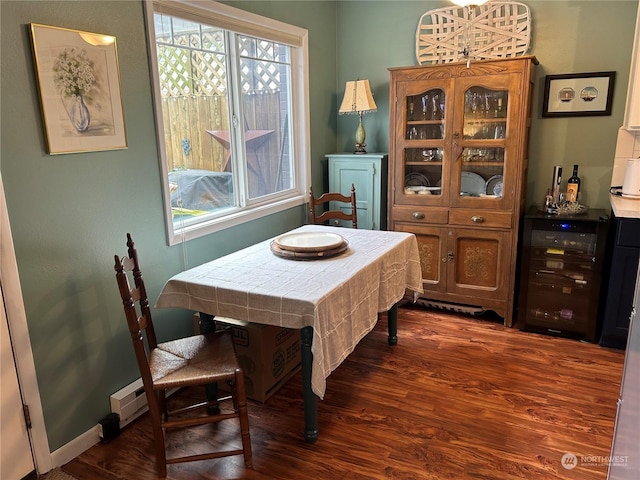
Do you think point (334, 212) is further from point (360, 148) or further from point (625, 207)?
point (625, 207)

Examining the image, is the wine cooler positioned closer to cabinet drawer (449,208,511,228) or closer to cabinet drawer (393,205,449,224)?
cabinet drawer (449,208,511,228)

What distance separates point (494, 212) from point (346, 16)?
2129mm

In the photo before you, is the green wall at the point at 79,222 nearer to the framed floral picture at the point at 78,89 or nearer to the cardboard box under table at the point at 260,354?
the framed floral picture at the point at 78,89

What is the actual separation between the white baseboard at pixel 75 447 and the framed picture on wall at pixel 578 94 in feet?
11.6

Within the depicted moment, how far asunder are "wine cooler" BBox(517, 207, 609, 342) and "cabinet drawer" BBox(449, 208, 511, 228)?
16cm

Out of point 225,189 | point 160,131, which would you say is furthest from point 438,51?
point 160,131

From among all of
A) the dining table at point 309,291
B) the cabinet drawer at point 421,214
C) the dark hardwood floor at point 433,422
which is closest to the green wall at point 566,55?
the cabinet drawer at point 421,214

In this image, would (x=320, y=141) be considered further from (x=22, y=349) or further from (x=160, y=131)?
(x=22, y=349)

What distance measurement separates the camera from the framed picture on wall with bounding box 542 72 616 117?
129 inches

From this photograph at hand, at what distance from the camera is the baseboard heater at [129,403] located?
7.59 feet

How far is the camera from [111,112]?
85.9 inches

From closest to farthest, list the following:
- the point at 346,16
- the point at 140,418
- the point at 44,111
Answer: the point at 44,111 < the point at 140,418 < the point at 346,16

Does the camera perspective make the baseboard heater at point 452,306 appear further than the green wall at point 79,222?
Yes

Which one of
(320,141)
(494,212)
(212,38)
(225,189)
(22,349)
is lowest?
(22,349)
